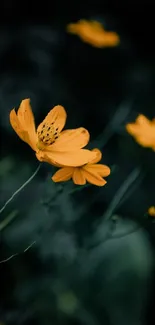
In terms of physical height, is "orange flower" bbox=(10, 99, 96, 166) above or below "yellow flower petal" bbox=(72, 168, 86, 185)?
above

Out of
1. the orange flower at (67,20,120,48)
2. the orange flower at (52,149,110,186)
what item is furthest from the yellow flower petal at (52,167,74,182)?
the orange flower at (67,20,120,48)

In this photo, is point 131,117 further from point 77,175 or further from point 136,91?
point 77,175

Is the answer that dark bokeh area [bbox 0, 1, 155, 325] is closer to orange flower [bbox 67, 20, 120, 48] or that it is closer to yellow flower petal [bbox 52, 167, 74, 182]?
yellow flower petal [bbox 52, 167, 74, 182]

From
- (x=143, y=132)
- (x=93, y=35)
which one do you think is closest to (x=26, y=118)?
(x=143, y=132)

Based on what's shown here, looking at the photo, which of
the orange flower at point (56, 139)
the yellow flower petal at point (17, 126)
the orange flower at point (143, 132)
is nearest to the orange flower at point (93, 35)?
the orange flower at point (143, 132)

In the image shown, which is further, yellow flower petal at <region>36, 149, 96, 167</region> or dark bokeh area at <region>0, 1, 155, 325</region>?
dark bokeh area at <region>0, 1, 155, 325</region>

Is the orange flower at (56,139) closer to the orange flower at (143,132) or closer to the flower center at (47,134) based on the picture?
the flower center at (47,134)

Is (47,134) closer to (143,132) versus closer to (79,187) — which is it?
(79,187)
